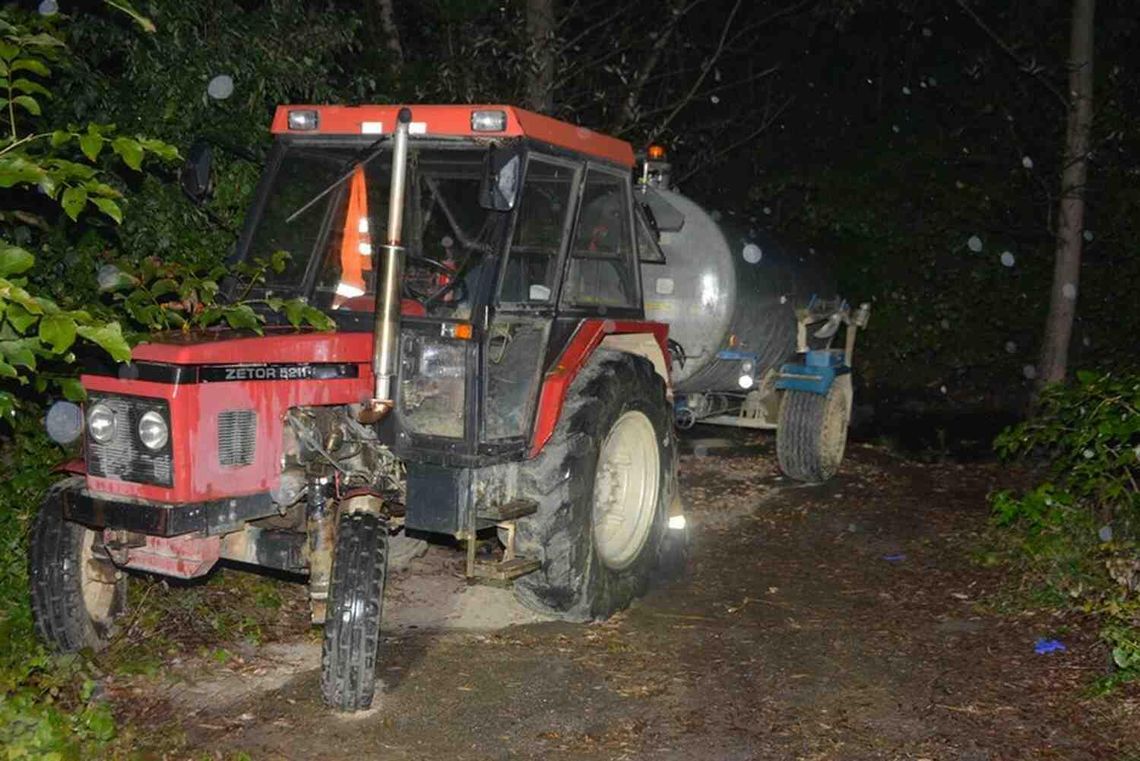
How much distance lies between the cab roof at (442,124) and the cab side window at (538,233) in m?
0.14

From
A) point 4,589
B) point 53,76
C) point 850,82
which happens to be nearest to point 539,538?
point 4,589

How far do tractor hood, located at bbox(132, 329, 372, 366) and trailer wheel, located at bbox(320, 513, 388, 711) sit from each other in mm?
808

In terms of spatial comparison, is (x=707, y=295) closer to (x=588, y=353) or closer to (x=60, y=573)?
(x=588, y=353)

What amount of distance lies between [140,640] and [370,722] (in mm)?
1363

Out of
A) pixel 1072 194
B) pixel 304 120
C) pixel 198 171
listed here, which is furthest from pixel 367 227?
pixel 1072 194

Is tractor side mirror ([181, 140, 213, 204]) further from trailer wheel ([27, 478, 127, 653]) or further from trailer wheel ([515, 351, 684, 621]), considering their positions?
trailer wheel ([515, 351, 684, 621])

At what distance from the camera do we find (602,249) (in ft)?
21.0

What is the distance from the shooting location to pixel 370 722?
483 cm

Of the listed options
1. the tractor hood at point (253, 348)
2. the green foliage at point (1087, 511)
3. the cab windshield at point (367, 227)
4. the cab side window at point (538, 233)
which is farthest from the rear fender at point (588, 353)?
the green foliage at point (1087, 511)

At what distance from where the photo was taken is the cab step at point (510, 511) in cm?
541

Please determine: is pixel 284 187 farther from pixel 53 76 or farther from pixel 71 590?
pixel 53 76

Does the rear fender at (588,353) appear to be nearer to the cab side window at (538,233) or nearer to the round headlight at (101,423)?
the cab side window at (538,233)

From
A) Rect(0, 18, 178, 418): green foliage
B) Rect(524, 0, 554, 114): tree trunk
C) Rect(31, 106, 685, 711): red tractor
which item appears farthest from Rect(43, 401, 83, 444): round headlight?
Rect(524, 0, 554, 114): tree trunk

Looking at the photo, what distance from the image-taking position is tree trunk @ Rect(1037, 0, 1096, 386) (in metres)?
11.0
